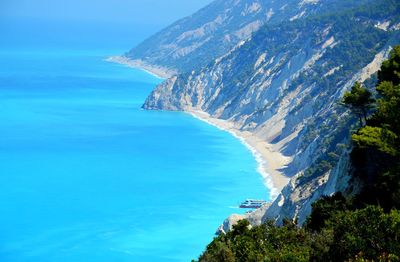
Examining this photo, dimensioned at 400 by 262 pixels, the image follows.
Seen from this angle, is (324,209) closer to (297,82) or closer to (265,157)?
(265,157)

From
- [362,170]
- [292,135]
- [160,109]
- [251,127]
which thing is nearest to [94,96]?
[160,109]

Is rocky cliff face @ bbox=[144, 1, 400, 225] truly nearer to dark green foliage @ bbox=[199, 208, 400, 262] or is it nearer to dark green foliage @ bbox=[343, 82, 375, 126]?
dark green foliage @ bbox=[343, 82, 375, 126]

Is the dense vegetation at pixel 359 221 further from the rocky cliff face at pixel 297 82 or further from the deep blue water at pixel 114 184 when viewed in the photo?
the deep blue water at pixel 114 184

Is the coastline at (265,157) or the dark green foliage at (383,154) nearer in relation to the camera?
the dark green foliage at (383,154)

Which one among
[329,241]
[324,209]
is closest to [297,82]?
[324,209]

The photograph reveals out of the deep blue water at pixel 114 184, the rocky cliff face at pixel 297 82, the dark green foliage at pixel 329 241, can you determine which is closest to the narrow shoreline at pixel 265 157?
the deep blue water at pixel 114 184
